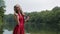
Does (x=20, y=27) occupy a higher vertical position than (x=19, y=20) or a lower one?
lower

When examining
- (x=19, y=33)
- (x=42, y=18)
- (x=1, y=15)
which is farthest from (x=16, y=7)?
(x=42, y=18)

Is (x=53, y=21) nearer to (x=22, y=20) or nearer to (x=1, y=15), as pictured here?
(x=1, y=15)

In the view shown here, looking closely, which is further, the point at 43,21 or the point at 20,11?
the point at 43,21

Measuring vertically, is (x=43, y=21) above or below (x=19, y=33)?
below

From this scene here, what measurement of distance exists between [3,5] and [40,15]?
35249mm

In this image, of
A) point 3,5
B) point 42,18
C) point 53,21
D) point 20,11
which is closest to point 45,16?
point 42,18

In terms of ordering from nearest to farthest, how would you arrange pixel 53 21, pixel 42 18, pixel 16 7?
pixel 16 7
pixel 53 21
pixel 42 18

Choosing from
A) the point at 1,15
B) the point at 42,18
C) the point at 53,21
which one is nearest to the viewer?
the point at 1,15

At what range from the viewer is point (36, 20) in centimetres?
6812

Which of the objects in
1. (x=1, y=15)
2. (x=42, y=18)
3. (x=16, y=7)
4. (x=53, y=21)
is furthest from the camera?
(x=42, y=18)

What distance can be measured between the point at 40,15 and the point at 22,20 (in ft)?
202

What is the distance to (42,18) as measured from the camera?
212ft

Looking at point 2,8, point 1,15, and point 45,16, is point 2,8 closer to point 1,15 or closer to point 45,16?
point 1,15

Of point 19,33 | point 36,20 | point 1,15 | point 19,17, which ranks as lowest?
point 36,20
